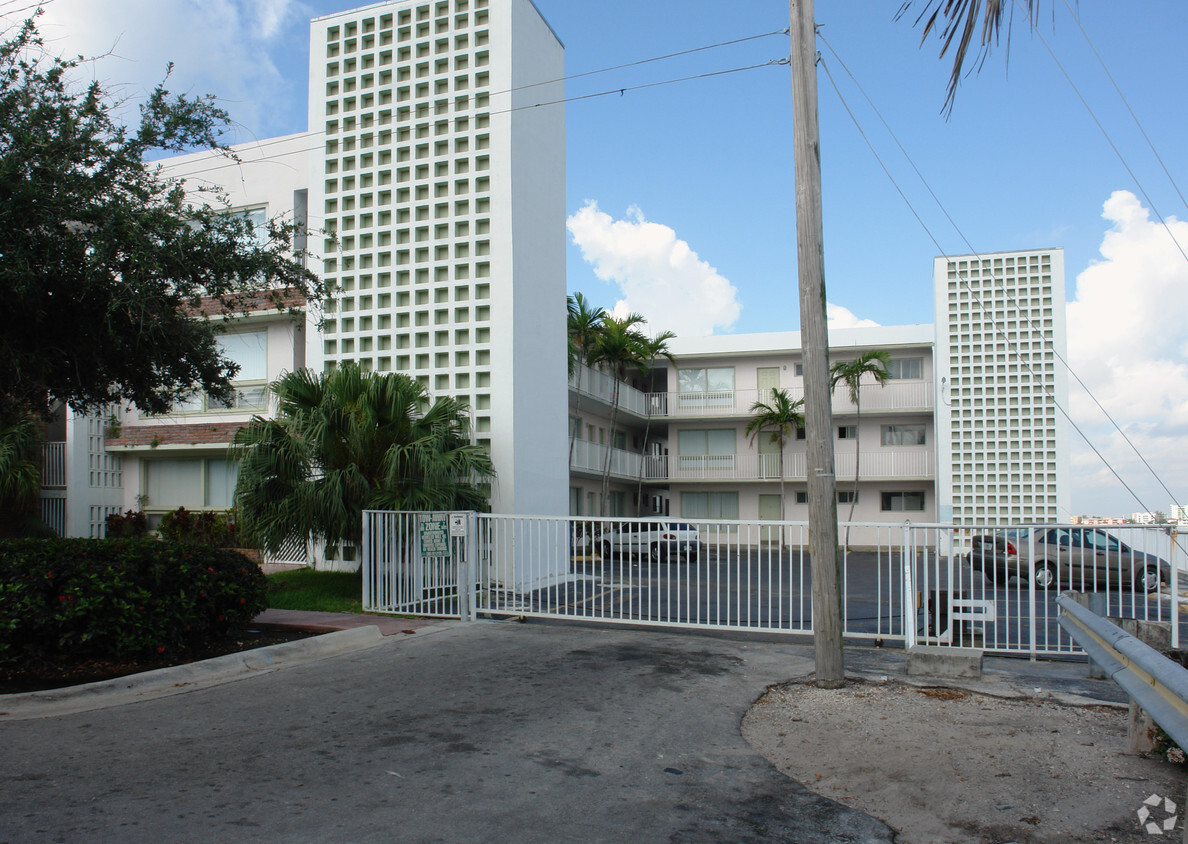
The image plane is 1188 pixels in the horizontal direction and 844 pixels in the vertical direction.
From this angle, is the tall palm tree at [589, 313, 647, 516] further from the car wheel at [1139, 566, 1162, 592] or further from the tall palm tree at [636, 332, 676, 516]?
the car wheel at [1139, 566, 1162, 592]

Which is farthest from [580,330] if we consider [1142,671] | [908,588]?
[1142,671]

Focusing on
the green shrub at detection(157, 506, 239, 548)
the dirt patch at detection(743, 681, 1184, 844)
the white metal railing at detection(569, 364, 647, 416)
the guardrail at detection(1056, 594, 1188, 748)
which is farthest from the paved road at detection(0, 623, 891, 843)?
the white metal railing at detection(569, 364, 647, 416)

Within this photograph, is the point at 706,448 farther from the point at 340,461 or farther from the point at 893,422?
the point at 340,461

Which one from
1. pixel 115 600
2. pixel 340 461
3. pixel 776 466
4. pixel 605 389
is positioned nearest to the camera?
pixel 115 600

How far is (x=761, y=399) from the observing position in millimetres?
34938

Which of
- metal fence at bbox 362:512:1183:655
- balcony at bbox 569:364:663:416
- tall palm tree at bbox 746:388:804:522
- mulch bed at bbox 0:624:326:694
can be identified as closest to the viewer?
mulch bed at bbox 0:624:326:694

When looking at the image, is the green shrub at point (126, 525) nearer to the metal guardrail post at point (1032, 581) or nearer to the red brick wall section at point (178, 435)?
the red brick wall section at point (178, 435)

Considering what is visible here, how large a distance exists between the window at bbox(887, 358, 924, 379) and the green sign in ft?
87.5

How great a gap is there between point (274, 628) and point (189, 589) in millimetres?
2168

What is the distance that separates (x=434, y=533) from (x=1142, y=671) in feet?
29.7

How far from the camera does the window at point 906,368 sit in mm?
34219

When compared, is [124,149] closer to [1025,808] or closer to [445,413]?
[445,413]

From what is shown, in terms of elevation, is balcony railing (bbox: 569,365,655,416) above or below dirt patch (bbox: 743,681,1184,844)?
above

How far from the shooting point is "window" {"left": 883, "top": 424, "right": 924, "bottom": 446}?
1340 inches
